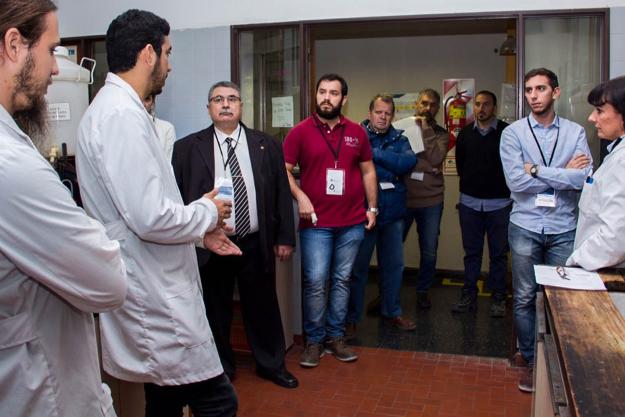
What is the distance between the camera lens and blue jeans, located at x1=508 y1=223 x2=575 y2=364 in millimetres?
3553

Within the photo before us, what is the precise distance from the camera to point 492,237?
190 inches

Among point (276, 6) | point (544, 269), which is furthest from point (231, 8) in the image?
point (544, 269)

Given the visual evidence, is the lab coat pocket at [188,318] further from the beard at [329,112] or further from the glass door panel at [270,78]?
the glass door panel at [270,78]

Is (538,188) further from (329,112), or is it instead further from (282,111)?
(282,111)

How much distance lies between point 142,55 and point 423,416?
228 cm

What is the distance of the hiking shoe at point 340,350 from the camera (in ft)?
13.2

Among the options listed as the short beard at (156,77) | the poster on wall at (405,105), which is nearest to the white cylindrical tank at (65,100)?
the short beard at (156,77)

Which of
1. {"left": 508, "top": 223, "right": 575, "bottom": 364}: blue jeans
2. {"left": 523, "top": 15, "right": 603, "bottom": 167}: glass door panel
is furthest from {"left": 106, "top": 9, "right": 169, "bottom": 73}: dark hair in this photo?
{"left": 523, "top": 15, "right": 603, "bottom": 167}: glass door panel

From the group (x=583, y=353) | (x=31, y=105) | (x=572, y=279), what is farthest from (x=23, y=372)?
(x=572, y=279)

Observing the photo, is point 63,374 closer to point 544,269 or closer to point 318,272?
point 544,269

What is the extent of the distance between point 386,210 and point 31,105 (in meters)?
3.34

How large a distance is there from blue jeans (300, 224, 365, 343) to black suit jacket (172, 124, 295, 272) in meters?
0.30

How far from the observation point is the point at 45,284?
127 cm

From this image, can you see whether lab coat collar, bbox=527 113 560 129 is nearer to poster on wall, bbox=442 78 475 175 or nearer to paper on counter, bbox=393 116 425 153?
paper on counter, bbox=393 116 425 153
